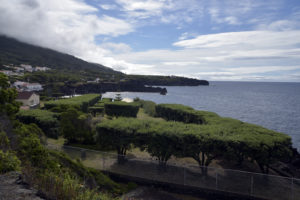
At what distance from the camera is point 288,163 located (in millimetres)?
23281

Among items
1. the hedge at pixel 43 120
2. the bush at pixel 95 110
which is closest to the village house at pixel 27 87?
the bush at pixel 95 110

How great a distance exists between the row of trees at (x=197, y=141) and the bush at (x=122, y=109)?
806 inches

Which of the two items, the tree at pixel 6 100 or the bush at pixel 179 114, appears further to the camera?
the bush at pixel 179 114

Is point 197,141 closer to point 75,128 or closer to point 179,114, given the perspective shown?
point 75,128

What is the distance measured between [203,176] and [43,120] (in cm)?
1973

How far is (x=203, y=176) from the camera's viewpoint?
15555mm

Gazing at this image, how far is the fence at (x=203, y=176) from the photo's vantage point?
1379 cm

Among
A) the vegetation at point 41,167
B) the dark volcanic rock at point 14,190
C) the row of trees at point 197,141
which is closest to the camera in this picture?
the dark volcanic rock at point 14,190

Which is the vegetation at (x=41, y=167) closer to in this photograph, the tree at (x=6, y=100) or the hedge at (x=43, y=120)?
the tree at (x=6, y=100)

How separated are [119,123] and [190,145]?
6.92 metres

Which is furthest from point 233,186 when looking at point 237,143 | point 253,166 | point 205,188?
point 253,166

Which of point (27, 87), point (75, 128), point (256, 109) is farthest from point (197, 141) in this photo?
point (27, 87)

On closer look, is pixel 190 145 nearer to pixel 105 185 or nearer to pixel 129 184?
pixel 129 184

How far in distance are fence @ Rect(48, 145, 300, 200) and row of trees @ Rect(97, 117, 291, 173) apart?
94cm
